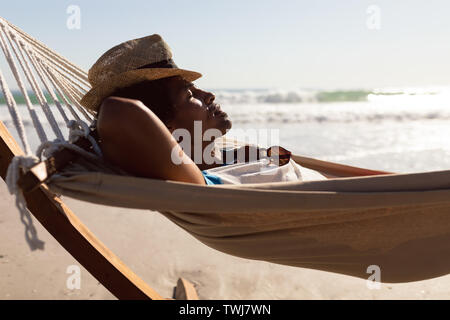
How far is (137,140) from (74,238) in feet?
1.25

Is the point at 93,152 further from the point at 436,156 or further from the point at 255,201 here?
the point at 436,156

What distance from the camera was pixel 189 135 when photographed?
1.43 metres

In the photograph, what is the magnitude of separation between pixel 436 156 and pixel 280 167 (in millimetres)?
4208

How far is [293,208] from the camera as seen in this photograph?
107 centimetres

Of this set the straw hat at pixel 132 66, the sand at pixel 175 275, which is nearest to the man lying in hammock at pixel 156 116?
the straw hat at pixel 132 66

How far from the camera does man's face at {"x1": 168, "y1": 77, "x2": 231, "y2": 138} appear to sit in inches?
53.6

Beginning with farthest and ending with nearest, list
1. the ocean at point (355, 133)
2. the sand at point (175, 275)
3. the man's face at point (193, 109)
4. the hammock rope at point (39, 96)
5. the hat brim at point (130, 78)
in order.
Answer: the ocean at point (355, 133), the sand at point (175, 275), the man's face at point (193, 109), the hat brim at point (130, 78), the hammock rope at point (39, 96)

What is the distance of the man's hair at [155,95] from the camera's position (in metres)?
1.31

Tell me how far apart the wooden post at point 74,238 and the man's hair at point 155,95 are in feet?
1.18

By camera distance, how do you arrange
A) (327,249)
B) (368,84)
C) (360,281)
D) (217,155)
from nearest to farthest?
(327,249) < (217,155) < (360,281) < (368,84)

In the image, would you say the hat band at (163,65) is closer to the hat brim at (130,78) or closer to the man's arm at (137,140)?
the hat brim at (130,78)

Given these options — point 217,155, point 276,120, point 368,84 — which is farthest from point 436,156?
point 368,84

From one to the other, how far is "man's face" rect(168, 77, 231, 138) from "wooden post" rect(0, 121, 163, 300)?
44 cm

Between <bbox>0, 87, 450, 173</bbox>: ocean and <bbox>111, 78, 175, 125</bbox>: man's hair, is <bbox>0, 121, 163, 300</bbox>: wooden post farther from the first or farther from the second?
<bbox>0, 87, 450, 173</bbox>: ocean
